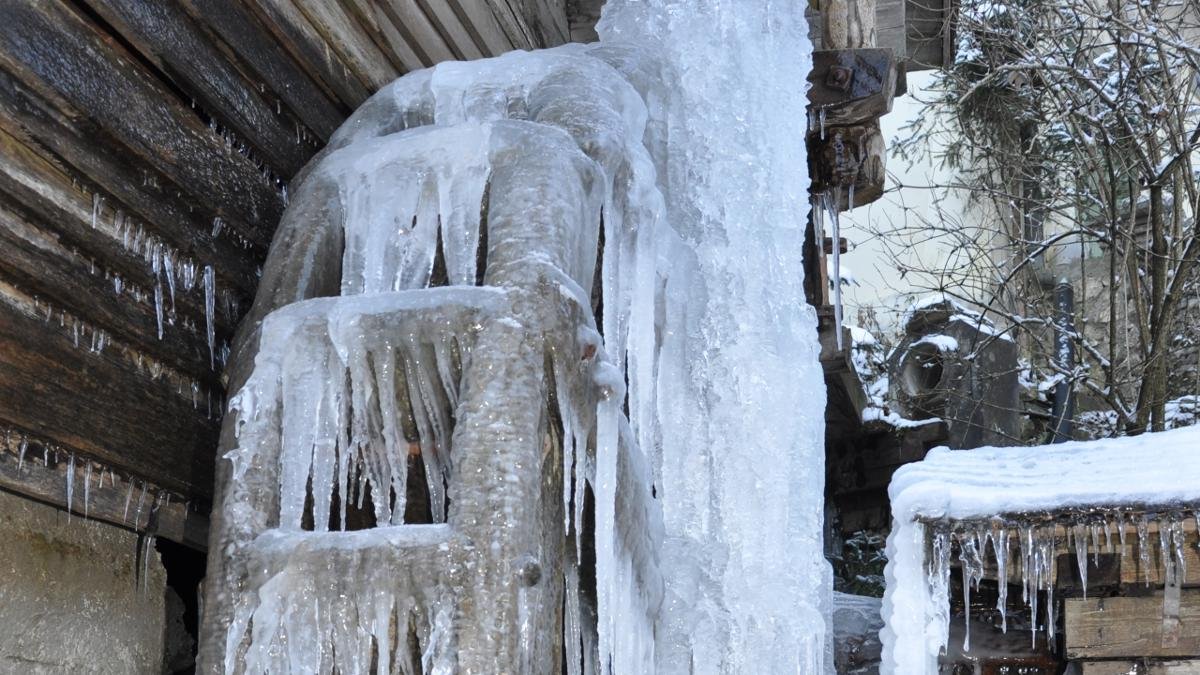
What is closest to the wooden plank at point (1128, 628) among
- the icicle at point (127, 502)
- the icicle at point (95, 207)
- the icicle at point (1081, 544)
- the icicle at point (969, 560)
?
the icicle at point (1081, 544)

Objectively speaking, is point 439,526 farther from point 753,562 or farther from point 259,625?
point 753,562

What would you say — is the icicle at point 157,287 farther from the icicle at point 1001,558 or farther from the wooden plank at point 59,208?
the icicle at point 1001,558

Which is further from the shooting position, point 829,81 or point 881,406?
point 881,406

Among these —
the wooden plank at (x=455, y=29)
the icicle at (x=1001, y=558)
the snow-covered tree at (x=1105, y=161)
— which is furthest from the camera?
the snow-covered tree at (x=1105, y=161)

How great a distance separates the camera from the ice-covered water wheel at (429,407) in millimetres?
2469

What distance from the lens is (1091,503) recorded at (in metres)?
4.19

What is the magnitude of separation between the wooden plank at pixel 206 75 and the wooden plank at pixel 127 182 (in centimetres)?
29

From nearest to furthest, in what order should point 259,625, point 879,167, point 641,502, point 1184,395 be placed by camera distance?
point 259,625, point 641,502, point 879,167, point 1184,395

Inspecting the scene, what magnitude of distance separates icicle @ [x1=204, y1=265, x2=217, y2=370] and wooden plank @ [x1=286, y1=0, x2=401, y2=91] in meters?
0.96

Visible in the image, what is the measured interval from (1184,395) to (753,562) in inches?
241

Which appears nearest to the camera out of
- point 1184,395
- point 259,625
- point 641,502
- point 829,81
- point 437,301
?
point 259,625

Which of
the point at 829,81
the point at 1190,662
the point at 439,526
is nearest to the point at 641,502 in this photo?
the point at 439,526

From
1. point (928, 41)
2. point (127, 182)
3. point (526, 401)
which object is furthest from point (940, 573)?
point (928, 41)

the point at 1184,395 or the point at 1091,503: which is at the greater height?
the point at 1184,395
